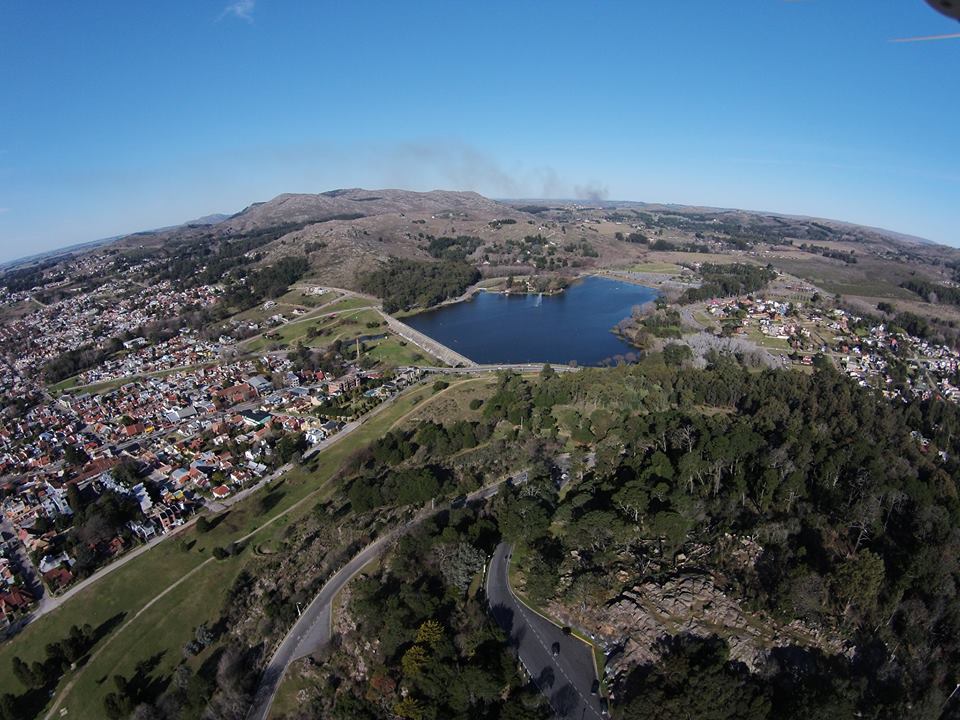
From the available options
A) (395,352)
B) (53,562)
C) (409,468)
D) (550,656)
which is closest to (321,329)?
(395,352)

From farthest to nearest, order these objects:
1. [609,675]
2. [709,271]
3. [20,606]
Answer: [709,271]
[20,606]
[609,675]

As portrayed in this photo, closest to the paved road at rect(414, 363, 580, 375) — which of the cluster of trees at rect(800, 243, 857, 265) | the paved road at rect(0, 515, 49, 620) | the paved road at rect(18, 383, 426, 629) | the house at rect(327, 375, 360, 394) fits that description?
the house at rect(327, 375, 360, 394)

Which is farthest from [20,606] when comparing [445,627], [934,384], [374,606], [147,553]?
[934,384]

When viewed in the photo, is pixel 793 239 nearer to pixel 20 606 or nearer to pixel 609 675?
pixel 609 675

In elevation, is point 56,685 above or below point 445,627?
below

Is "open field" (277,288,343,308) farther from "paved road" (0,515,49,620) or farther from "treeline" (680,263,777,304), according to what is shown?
"treeline" (680,263,777,304)
